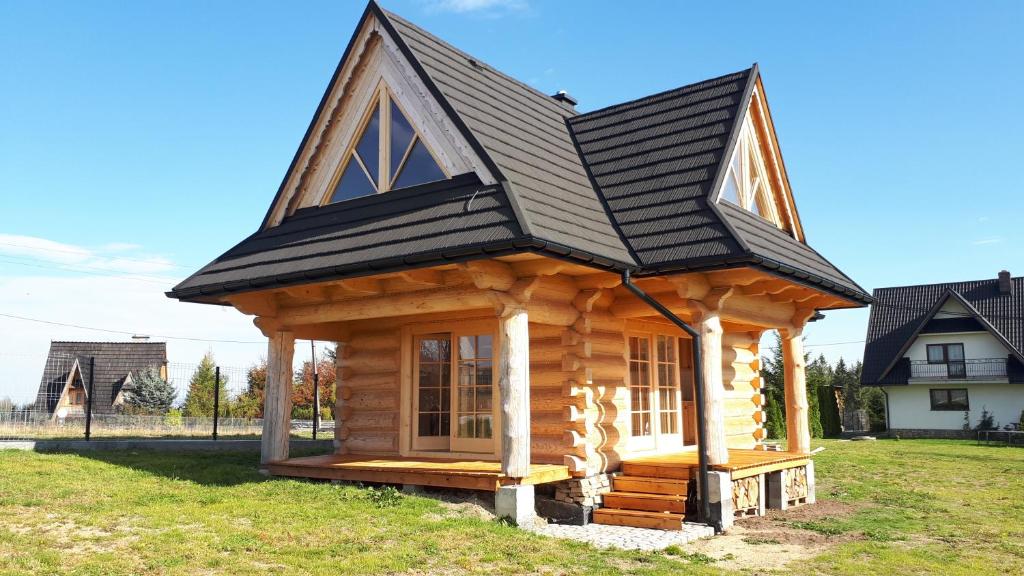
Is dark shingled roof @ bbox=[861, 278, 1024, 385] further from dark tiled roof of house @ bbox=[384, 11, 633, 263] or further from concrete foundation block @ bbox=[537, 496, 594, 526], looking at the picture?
concrete foundation block @ bbox=[537, 496, 594, 526]

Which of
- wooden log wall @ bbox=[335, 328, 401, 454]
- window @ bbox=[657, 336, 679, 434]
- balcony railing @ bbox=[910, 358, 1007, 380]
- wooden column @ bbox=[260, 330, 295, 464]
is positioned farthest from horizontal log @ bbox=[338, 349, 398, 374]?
balcony railing @ bbox=[910, 358, 1007, 380]

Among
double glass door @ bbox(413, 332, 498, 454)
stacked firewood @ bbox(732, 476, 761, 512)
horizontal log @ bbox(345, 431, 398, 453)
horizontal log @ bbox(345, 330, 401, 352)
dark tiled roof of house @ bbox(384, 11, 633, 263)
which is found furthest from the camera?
horizontal log @ bbox(345, 330, 401, 352)

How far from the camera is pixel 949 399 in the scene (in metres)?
34.8

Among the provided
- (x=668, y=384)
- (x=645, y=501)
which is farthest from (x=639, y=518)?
(x=668, y=384)

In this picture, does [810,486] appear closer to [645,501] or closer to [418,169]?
[645,501]

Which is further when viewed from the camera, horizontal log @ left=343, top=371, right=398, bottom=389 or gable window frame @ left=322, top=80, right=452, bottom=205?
horizontal log @ left=343, top=371, right=398, bottom=389

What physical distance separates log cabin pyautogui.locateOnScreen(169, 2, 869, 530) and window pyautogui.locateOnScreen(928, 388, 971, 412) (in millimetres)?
26726

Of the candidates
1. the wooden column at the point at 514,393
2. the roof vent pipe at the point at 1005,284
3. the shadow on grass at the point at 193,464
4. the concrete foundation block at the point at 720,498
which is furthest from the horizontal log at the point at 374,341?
the roof vent pipe at the point at 1005,284

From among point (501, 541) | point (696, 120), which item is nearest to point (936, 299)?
point (696, 120)

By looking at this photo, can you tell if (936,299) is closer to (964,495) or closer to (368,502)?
(964,495)

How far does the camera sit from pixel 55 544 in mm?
6492

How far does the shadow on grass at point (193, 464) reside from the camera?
32.9ft

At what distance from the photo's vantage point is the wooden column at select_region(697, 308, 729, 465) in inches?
366

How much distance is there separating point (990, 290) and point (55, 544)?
38656 mm
